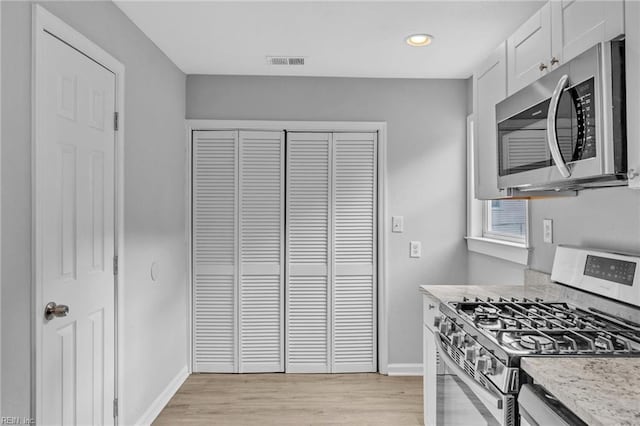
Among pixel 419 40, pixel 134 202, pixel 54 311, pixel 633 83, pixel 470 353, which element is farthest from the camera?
pixel 419 40

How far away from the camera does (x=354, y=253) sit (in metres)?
3.60

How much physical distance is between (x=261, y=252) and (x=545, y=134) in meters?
2.43

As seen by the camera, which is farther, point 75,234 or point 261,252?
point 261,252

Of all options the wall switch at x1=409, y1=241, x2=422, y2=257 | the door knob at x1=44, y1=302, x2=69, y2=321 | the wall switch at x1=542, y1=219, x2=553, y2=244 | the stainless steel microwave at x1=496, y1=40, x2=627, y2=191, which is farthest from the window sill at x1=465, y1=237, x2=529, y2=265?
the door knob at x1=44, y1=302, x2=69, y2=321

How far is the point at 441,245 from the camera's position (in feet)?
11.9

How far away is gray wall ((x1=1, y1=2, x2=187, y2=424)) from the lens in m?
1.50

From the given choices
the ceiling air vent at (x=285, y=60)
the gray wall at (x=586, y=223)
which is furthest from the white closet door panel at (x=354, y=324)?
the ceiling air vent at (x=285, y=60)

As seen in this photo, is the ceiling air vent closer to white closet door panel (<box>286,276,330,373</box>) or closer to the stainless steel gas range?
white closet door panel (<box>286,276,330,373</box>)

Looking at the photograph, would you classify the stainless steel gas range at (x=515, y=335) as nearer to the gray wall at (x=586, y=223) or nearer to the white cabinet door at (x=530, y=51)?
the gray wall at (x=586, y=223)

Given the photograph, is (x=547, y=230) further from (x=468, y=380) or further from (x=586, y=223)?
(x=468, y=380)

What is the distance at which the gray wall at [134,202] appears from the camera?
1501 mm

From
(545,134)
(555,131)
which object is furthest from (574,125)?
(545,134)

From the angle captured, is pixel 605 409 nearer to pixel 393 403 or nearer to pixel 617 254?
pixel 617 254

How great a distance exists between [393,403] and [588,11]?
2.58m
